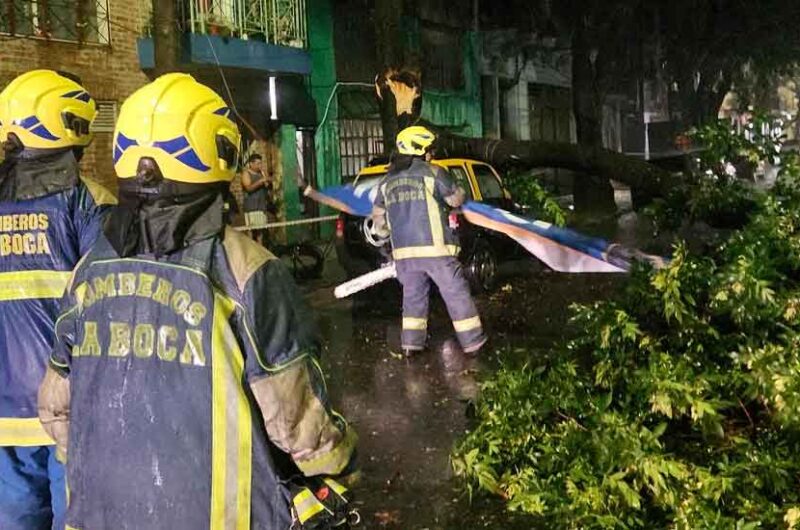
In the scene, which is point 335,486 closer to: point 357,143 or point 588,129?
point 357,143

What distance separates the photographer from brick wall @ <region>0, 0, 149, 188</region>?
38.9 feet

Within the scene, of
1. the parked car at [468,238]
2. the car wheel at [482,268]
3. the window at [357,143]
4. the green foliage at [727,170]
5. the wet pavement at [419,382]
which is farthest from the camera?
the window at [357,143]

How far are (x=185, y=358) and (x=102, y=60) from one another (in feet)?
38.6

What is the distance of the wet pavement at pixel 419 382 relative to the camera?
4680mm

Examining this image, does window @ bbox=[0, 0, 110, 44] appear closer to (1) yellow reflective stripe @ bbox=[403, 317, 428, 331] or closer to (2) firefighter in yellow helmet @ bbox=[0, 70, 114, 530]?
(1) yellow reflective stripe @ bbox=[403, 317, 428, 331]

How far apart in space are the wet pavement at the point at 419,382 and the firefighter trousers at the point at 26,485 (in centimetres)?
174

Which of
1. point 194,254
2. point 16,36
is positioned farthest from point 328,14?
point 194,254

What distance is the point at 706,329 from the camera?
4102 mm

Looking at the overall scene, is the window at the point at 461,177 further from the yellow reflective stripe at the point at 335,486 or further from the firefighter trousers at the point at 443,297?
the yellow reflective stripe at the point at 335,486

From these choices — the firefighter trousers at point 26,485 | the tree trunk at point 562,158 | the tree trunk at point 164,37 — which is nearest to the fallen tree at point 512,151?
the tree trunk at point 562,158

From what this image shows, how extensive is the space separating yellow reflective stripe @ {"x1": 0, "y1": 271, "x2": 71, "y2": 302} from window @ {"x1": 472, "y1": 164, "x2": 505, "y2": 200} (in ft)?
26.5

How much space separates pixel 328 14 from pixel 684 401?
15.6 meters

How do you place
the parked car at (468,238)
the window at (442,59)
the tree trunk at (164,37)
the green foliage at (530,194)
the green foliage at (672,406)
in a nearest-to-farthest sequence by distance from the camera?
1. the green foliage at (672,406)
2. the tree trunk at (164,37)
3. the parked car at (468,238)
4. the green foliage at (530,194)
5. the window at (442,59)

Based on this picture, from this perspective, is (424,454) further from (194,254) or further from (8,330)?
(194,254)
